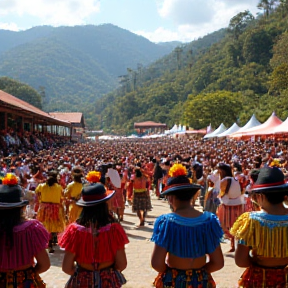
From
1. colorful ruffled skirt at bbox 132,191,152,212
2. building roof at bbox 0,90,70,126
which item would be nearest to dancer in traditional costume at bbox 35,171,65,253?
colorful ruffled skirt at bbox 132,191,152,212

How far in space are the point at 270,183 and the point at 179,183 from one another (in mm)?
704

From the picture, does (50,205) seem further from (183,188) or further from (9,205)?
(183,188)

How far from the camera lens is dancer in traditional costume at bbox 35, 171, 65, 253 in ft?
23.4

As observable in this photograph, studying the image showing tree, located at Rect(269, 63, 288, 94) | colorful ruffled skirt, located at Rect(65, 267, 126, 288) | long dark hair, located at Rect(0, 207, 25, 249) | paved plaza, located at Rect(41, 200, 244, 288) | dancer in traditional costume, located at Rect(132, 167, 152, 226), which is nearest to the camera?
long dark hair, located at Rect(0, 207, 25, 249)

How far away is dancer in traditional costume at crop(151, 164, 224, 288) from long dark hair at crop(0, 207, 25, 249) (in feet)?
3.50

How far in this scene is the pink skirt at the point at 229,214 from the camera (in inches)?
275

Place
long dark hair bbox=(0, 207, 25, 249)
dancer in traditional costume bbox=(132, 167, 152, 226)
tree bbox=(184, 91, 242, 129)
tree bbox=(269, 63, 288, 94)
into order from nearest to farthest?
1. long dark hair bbox=(0, 207, 25, 249)
2. dancer in traditional costume bbox=(132, 167, 152, 226)
3. tree bbox=(269, 63, 288, 94)
4. tree bbox=(184, 91, 242, 129)

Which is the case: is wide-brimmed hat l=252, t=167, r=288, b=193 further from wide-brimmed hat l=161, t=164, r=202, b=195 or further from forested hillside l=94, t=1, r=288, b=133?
forested hillside l=94, t=1, r=288, b=133

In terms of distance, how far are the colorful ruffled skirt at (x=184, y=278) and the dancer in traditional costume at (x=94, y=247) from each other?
37cm

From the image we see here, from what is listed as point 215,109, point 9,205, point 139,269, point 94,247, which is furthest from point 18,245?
point 215,109

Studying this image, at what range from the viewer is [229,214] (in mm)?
6996

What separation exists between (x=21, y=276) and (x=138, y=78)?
17419 centimetres

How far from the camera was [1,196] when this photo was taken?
10.6 feet

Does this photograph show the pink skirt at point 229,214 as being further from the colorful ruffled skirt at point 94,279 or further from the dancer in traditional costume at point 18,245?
the dancer in traditional costume at point 18,245
